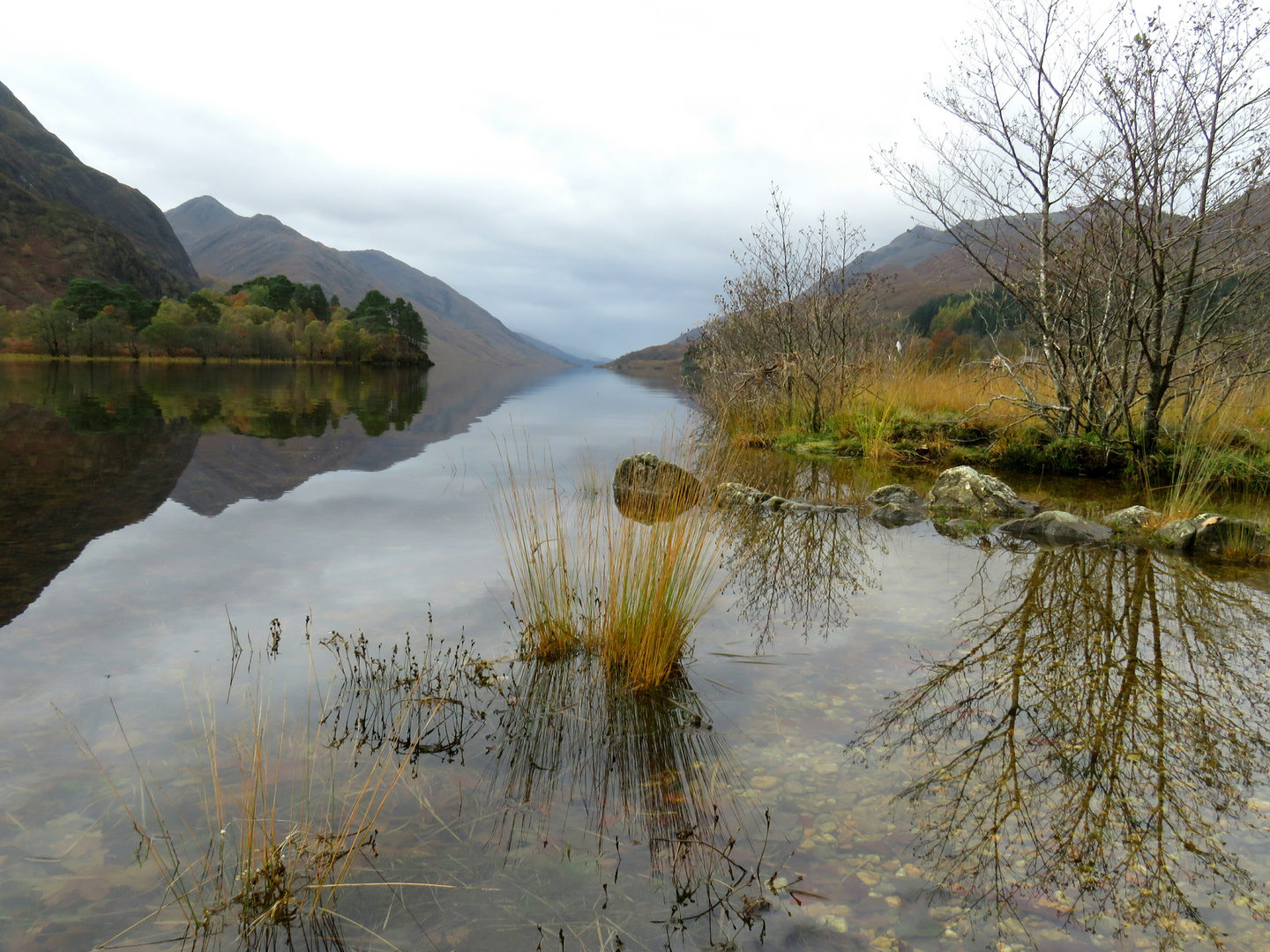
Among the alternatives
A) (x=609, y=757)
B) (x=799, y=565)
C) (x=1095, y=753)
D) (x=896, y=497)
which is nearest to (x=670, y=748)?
(x=609, y=757)

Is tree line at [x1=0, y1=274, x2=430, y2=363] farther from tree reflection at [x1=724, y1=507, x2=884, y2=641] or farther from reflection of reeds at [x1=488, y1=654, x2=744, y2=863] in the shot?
reflection of reeds at [x1=488, y1=654, x2=744, y2=863]

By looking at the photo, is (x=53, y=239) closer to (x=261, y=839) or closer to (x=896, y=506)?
(x=896, y=506)

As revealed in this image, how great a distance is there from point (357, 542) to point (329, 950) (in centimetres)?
456

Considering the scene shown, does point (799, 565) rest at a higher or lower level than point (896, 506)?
lower

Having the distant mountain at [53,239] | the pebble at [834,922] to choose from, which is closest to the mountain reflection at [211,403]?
the pebble at [834,922]

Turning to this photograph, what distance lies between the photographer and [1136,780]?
8.75 feet

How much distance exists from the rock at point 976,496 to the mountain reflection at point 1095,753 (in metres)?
2.68

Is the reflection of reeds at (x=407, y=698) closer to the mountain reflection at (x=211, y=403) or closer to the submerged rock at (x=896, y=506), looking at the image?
the submerged rock at (x=896, y=506)

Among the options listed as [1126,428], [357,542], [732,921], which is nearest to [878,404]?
[1126,428]

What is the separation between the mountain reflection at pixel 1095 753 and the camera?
7.09ft

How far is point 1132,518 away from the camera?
6551 millimetres

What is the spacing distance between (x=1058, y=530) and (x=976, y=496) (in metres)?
1.25

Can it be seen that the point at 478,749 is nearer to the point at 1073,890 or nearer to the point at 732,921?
the point at 732,921

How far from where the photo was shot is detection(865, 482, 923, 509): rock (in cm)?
784
